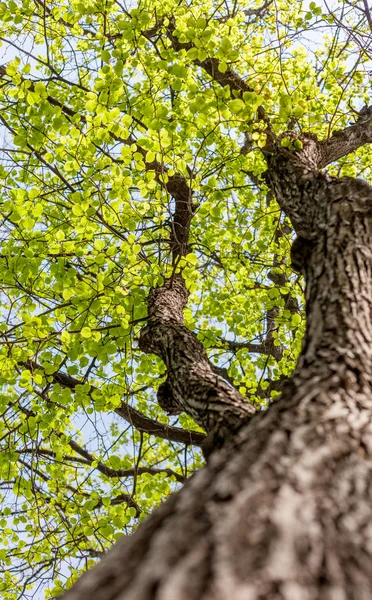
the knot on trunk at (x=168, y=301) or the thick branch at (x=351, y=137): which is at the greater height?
the thick branch at (x=351, y=137)

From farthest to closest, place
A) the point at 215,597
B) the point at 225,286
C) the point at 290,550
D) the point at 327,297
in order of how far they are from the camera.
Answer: the point at 225,286 → the point at 327,297 → the point at 290,550 → the point at 215,597

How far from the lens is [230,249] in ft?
21.1

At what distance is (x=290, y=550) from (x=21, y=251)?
3.58 m

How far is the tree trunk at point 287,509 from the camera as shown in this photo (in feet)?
3.15

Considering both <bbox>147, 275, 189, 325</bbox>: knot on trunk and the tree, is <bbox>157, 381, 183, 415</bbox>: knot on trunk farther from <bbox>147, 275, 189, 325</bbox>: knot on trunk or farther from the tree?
<bbox>147, 275, 189, 325</bbox>: knot on trunk

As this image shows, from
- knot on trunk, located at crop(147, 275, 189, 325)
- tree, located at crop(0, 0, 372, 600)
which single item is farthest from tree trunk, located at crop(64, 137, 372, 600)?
knot on trunk, located at crop(147, 275, 189, 325)

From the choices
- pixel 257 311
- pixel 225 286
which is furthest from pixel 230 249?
pixel 257 311

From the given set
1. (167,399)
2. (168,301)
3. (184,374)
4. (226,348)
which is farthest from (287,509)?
(226,348)

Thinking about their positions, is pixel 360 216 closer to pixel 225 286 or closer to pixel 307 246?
pixel 307 246

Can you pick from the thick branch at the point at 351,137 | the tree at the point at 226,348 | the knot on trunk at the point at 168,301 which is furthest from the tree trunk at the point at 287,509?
the thick branch at the point at 351,137

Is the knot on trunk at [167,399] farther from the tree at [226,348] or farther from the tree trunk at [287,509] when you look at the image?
the tree trunk at [287,509]

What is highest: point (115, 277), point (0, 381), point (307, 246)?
point (115, 277)

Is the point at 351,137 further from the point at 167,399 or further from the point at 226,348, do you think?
the point at 167,399

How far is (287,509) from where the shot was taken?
3.77 feet
